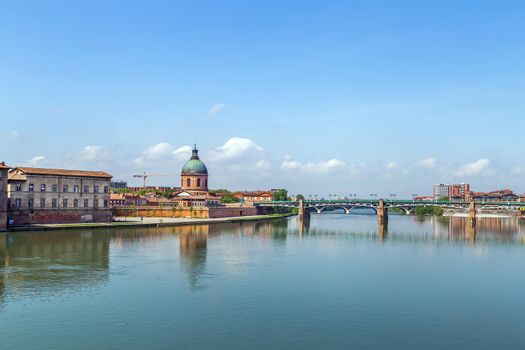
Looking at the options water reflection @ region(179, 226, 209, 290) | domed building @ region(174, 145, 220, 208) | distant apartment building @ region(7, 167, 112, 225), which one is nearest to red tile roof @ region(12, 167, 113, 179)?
distant apartment building @ region(7, 167, 112, 225)

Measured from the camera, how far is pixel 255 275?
151 feet

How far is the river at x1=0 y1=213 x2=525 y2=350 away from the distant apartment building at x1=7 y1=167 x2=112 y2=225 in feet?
72.8

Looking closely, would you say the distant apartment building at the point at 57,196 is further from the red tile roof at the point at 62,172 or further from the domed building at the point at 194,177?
the domed building at the point at 194,177

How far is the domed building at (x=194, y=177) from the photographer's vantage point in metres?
180

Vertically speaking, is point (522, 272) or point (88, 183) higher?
point (88, 183)

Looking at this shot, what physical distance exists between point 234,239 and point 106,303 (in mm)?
48563

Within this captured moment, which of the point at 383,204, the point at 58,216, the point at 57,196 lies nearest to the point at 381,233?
the point at 383,204

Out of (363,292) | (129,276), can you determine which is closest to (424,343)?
(363,292)

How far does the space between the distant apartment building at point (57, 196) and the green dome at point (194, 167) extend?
7852 centimetres

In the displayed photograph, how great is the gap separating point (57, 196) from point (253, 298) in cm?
6738

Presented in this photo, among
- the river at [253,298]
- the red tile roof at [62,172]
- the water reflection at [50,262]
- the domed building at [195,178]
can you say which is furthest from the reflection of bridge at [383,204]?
the water reflection at [50,262]

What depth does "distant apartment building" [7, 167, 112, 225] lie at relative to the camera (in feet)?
286

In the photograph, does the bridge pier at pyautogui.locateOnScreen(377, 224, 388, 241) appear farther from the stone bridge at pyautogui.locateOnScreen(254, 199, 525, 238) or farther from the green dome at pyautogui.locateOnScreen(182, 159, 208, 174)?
the green dome at pyautogui.locateOnScreen(182, 159, 208, 174)

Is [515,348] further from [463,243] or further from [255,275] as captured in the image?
[463,243]
